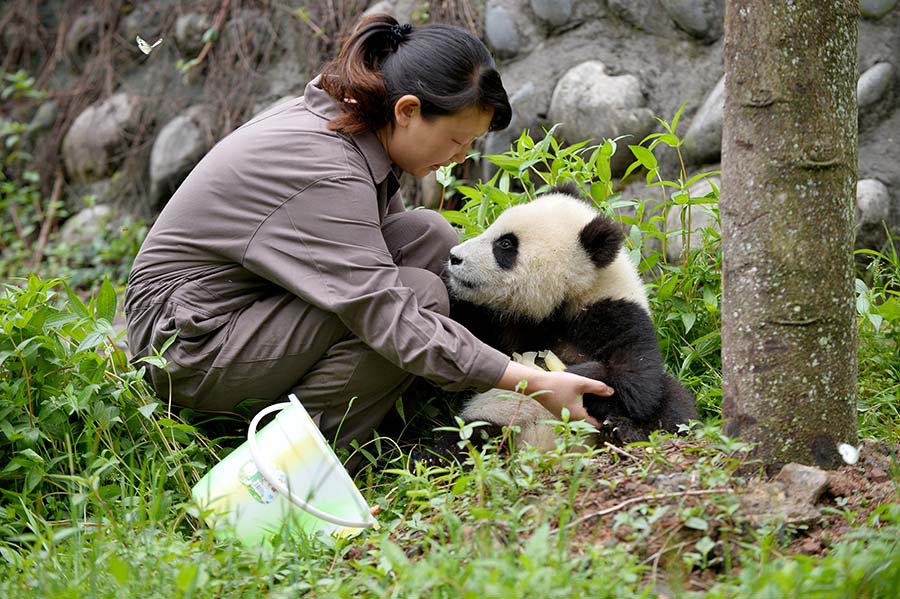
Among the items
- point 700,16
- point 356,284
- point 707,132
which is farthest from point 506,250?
point 700,16

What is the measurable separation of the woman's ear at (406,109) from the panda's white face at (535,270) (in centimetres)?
50

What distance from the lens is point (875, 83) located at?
14.6 feet

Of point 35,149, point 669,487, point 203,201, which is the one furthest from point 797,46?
point 35,149

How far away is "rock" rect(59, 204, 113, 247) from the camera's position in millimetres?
6957

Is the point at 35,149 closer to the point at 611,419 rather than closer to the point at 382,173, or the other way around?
the point at 382,173

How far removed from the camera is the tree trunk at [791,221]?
226 cm

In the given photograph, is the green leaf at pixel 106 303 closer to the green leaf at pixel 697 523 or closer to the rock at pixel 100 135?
the green leaf at pixel 697 523

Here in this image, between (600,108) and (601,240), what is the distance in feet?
6.57

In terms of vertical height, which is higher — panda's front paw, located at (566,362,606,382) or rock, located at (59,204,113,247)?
panda's front paw, located at (566,362,606,382)

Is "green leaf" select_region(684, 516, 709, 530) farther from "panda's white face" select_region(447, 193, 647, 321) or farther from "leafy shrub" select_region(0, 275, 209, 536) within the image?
"leafy shrub" select_region(0, 275, 209, 536)

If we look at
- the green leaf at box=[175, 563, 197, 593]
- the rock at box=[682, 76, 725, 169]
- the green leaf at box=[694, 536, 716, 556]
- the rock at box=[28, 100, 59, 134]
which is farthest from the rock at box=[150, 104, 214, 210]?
the green leaf at box=[694, 536, 716, 556]

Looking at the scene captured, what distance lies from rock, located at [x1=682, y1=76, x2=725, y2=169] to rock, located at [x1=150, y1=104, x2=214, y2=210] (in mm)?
3297

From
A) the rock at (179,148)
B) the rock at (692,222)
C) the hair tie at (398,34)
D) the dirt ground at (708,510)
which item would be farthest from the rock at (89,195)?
the dirt ground at (708,510)

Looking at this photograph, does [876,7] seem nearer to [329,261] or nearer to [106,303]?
[329,261]
